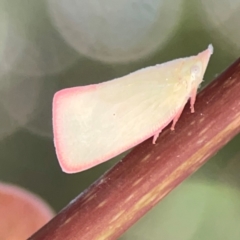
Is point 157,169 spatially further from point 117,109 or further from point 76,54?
point 76,54

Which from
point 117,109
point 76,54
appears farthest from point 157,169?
point 76,54

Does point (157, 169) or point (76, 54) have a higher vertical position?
point (157, 169)

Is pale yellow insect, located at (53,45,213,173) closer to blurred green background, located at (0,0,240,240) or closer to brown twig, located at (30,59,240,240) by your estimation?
brown twig, located at (30,59,240,240)

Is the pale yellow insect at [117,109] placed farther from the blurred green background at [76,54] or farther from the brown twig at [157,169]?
the blurred green background at [76,54]

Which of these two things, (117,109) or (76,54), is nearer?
(117,109)

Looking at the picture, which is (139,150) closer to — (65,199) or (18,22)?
(65,199)
